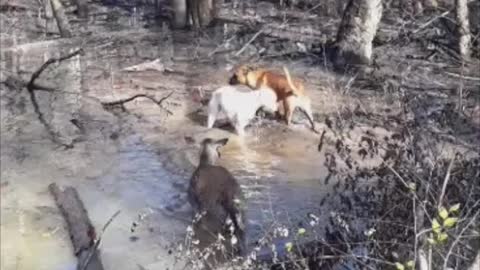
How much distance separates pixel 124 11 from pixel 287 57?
6187 mm

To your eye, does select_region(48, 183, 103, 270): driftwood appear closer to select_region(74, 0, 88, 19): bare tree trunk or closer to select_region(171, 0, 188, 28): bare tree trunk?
select_region(171, 0, 188, 28): bare tree trunk

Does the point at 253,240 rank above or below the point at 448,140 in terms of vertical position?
below

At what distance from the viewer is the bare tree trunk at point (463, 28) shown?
1368cm

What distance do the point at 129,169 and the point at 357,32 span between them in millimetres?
6240

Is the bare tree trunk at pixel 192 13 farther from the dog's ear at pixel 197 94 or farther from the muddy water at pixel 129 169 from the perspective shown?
the dog's ear at pixel 197 94

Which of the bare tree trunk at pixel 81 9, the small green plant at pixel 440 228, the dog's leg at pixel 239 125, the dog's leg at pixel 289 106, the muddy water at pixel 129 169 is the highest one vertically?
the small green plant at pixel 440 228

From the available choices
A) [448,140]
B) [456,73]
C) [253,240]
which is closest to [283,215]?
[253,240]

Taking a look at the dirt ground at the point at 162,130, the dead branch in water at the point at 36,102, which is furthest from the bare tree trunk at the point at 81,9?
the dead branch in water at the point at 36,102

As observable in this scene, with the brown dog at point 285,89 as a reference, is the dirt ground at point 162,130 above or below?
below

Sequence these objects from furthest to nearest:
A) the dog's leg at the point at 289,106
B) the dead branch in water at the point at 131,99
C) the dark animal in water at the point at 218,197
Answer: the dead branch in water at the point at 131,99, the dog's leg at the point at 289,106, the dark animal in water at the point at 218,197

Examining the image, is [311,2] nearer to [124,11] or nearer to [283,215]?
[124,11]

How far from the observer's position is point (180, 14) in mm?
18734

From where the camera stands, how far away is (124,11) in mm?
20938

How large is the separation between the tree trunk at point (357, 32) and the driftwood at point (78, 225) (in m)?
7.18
